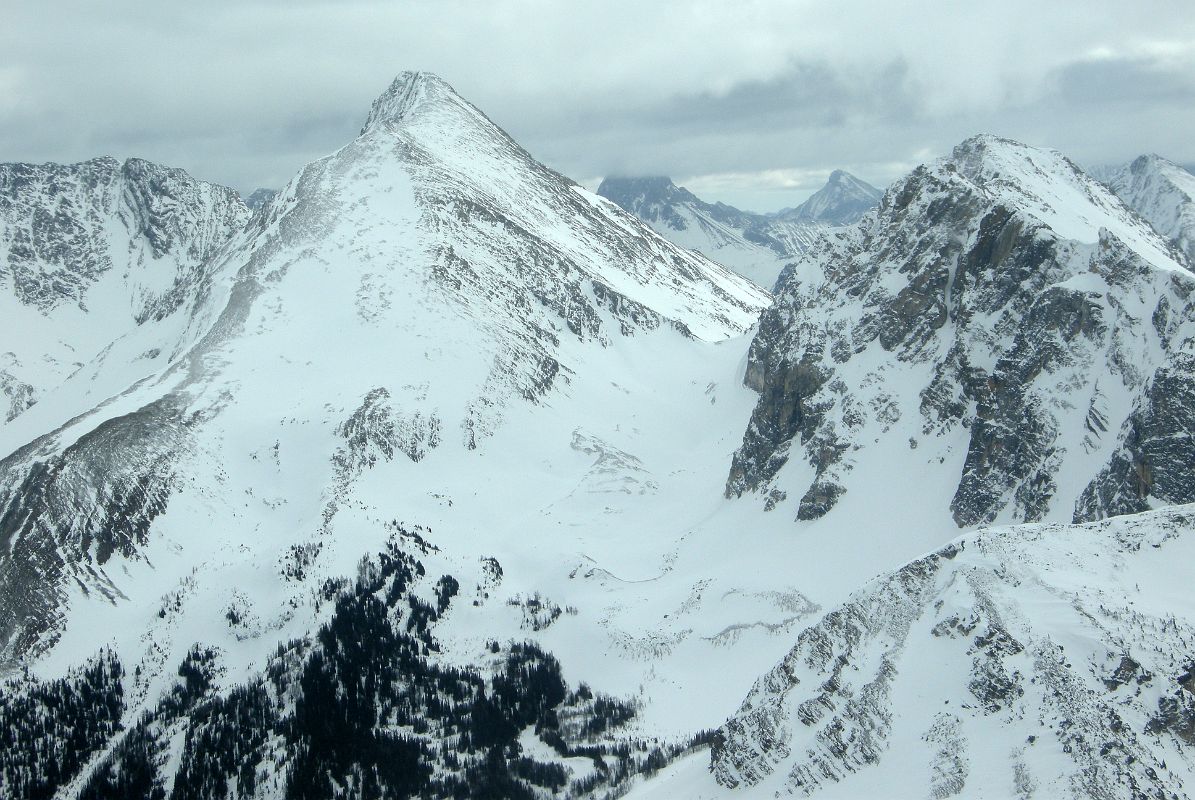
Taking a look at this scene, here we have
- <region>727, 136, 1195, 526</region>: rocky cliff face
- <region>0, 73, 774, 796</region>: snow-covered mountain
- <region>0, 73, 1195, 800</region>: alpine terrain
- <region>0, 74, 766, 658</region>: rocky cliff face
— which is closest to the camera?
<region>0, 73, 1195, 800</region>: alpine terrain

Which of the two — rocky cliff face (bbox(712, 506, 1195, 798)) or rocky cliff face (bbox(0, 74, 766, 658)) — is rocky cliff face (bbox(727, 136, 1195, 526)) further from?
rocky cliff face (bbox(0, 74, 766, 658))

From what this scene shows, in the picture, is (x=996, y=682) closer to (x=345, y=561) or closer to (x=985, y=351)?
(x=985, y=351)

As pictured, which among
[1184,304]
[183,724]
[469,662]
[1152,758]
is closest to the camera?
[1152,758]

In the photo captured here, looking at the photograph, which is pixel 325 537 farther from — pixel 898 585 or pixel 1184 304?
pixel 1184 304

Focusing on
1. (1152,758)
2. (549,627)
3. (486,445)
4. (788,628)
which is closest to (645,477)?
(486,445)

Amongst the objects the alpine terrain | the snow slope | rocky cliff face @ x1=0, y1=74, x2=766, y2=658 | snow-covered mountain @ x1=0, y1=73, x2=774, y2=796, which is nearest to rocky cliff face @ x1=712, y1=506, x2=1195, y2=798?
the snow slope
